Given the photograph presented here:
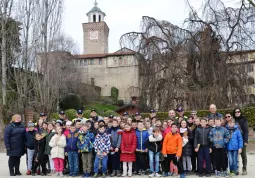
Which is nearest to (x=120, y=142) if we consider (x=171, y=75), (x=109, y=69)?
(x=171, y=75)

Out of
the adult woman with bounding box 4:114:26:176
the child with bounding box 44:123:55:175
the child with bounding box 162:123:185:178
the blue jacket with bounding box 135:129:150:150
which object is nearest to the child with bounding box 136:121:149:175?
the blue jacket with bounding box 135:129:150:150

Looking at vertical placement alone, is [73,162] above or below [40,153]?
below

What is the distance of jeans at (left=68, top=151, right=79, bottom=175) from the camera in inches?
337

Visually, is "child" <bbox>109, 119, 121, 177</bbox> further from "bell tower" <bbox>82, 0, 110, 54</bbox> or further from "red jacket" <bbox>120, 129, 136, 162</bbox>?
"bell tower" <bbox>82, 0, 110, 54</bbox>

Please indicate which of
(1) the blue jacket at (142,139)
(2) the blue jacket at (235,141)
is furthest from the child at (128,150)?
(2) the blue jacket at (235,141)

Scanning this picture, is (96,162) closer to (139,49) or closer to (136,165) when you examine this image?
(136,165)

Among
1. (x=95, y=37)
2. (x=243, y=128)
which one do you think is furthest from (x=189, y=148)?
(x=95, y=37)

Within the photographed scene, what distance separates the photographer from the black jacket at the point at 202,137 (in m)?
8.19

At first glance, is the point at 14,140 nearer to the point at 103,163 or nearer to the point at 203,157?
the point at 103,163

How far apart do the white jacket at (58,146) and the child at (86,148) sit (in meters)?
0.52

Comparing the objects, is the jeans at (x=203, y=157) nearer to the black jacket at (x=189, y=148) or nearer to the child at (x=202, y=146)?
the child at (x=202, y=146)

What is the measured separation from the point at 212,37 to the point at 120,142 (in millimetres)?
9592

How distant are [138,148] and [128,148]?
1.05 ft

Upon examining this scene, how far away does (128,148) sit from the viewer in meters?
8.38
